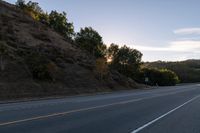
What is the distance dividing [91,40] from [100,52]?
3.50 metres

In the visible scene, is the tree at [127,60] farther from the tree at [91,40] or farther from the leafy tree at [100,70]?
the leafy tree at [100,70]

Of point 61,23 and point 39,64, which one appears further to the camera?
point 61,23

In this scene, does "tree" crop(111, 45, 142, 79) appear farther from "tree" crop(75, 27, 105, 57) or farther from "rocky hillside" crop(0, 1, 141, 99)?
"rocky hillside" crop(0, 1, 141, 99)

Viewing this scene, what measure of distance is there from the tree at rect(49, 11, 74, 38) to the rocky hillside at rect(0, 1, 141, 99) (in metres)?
16.7

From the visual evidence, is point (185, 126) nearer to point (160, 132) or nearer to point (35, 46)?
point (160, 132)

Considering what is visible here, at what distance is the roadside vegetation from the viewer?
77.1m

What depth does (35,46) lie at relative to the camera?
217 feet

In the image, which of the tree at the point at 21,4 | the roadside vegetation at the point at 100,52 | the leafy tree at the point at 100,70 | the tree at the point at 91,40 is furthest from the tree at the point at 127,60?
the leafy tree at the point at 100,70

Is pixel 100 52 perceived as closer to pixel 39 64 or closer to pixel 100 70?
pixel 100 70

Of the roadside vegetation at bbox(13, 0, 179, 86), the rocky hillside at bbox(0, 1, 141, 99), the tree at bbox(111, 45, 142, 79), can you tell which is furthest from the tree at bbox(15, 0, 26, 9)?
the tree at bbox(111, 45, 142, 79)

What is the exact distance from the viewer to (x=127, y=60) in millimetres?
118250

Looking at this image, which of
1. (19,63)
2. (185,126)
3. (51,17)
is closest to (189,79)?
(51,17)

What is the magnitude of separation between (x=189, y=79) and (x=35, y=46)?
124516 mm

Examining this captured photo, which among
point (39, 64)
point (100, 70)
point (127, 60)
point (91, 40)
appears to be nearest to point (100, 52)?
point (91, 40)
